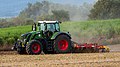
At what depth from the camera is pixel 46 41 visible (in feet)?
80.2

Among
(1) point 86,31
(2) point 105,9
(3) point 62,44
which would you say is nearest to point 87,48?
(3) point 62,44

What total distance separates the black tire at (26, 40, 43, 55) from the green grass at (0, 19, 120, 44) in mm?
7975

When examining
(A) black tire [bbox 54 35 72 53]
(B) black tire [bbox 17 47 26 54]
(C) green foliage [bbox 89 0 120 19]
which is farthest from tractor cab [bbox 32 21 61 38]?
(C) green foliage [bbox 89 0 120 19]

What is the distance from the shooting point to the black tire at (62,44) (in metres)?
24.5

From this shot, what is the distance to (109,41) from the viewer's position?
37.7 m

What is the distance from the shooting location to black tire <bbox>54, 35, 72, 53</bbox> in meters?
24.5

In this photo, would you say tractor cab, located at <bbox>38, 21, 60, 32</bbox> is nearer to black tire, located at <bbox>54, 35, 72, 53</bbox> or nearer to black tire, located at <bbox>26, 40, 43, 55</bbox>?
black tire, located at <bbox>54, 35, 72, 53</bbox>

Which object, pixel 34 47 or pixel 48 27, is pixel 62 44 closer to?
pixel 48 27

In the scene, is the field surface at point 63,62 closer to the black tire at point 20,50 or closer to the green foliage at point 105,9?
the black tire at point 20,50

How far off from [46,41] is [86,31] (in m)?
17.4

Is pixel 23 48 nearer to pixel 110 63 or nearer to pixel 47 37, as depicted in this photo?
pixel 47 37

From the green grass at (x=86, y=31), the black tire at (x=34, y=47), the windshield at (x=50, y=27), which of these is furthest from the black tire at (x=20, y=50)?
the green grass at (x=86, y=31)

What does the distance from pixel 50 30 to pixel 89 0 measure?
19007 mm

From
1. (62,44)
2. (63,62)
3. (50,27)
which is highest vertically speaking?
(50,27)
